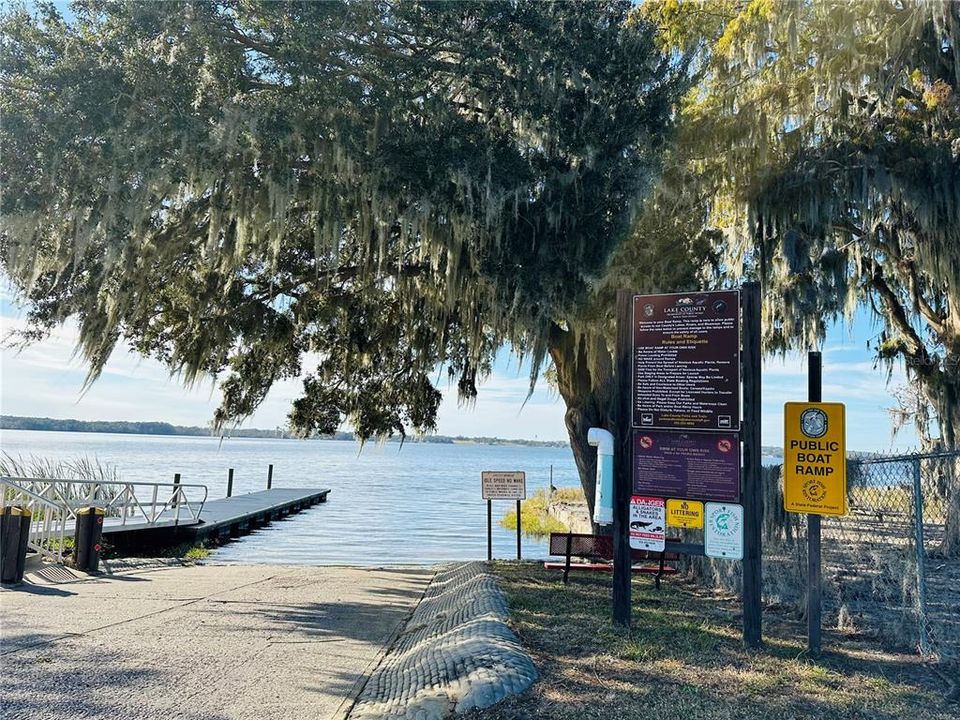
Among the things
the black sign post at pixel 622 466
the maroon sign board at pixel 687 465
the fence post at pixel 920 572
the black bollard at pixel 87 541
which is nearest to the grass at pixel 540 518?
the black bollard at pixel 87 541

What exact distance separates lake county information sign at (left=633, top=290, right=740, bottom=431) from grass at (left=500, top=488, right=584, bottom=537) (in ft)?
63.4

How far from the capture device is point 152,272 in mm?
10922

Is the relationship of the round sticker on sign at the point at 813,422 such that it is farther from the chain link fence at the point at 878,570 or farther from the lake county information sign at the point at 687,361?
the chain link fence at the point at 878,570

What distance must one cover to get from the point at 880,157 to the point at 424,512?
89.5 ft

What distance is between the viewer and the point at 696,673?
543 cm

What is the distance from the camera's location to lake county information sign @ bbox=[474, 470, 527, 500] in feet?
42.3

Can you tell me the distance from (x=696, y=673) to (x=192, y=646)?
4292 millimetres

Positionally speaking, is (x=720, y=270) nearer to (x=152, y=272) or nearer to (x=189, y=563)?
(x=152, y=272)

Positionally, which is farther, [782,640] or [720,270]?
[720,270]

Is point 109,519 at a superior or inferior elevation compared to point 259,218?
inferior

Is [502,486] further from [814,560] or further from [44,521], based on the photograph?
[44,521]

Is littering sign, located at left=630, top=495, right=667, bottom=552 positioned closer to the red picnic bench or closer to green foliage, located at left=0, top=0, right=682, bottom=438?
the red picnic bench

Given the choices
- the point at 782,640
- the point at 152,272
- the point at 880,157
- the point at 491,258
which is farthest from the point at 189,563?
the point at 880,157

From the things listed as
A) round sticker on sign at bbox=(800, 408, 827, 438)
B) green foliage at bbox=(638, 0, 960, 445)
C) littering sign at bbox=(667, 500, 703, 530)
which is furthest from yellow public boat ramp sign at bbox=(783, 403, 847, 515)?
green foliage at bbox=(638, 0, 960, 445)
